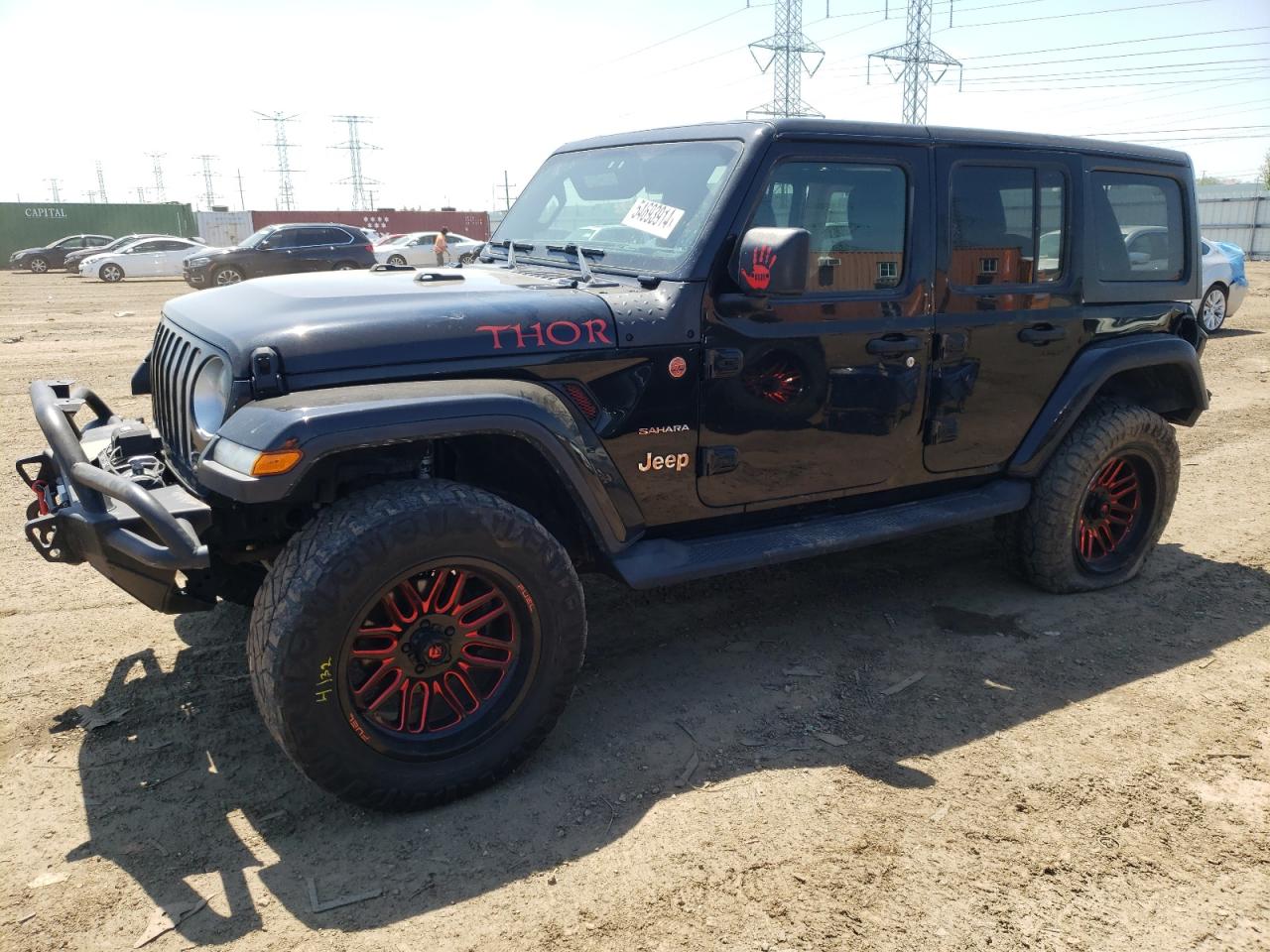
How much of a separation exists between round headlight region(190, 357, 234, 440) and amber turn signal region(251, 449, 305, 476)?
15.2 inches

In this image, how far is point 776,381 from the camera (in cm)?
361

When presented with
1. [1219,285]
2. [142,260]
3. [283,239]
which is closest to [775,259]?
[1219,285]

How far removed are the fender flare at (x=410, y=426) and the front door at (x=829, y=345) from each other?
1.83 ft

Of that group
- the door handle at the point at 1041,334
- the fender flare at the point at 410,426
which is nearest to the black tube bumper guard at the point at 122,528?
the fender flare at the point at 410,426

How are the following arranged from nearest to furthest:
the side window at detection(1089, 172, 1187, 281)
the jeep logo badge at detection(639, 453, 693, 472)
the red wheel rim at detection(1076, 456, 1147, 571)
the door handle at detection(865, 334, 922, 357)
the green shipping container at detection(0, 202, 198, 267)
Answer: the jeep logo badge at detection(639, 453, 693, 472) < the door handle at detection(865, 334, 922, 357) < the side window at detection(1089, 172, 1187, 281) < the red wheel rim at detection(1076, 456, 1147, 571) < the green shipping container at detection(0, 202, 198, 267)

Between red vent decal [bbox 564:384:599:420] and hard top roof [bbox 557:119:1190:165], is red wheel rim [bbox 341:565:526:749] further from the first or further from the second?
hard top roof [bbox 557:119:1190:165]

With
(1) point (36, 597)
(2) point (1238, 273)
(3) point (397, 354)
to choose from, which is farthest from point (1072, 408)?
(2) point (1238, 273)

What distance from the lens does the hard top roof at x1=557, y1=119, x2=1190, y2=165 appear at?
3621 millimetres

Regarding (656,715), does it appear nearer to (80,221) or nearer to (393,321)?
(393,321)

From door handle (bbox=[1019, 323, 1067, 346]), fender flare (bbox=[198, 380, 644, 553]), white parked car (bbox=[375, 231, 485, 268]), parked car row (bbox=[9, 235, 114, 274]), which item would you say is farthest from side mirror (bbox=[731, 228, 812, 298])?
parked car row (bbox=[9, 235, 114, 274])

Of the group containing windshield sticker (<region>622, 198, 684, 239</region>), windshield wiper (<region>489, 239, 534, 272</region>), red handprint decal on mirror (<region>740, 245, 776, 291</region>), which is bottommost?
red handprint decal on mirror (<region>740, 245, 776, 291</region>)

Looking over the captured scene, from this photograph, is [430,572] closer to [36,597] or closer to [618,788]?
[618,788]

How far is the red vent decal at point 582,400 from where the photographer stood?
10.6ft

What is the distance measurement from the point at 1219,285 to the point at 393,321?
13.9 m
